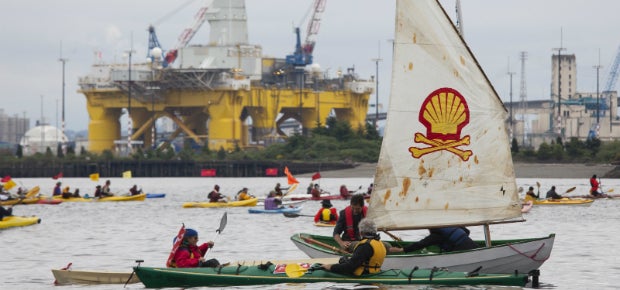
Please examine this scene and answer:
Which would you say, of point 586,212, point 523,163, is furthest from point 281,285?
point 523,163

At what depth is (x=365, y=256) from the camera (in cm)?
2944

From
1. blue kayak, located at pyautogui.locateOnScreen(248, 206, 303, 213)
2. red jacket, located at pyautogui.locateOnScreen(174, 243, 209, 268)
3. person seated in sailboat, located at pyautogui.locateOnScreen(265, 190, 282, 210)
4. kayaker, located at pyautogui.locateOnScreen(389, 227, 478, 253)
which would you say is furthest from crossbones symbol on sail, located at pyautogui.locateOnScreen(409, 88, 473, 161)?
person seated in sailboat, located at pyautogui.locateOnScreen(265, 190, 282, 210)

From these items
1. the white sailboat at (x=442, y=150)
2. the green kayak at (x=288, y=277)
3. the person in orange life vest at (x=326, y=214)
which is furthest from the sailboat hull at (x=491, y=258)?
the person in orange life vest at (x=326, y=214)

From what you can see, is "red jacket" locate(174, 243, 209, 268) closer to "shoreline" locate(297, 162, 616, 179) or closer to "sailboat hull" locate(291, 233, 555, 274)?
"sailboat hull" locate(291, 233, 555, 274)

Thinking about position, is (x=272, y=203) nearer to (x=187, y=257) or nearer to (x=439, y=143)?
(x=187, y=257)

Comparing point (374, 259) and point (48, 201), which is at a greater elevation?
point (374, 259)

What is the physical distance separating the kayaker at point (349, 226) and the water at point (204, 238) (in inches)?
50.8

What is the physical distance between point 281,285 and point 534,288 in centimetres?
642

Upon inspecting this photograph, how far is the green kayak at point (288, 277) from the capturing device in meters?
30.0

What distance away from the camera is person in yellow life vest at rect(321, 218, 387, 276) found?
28.8 meters

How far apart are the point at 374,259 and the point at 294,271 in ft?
8.50

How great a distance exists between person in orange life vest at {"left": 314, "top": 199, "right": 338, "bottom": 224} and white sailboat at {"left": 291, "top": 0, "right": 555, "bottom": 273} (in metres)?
14.3

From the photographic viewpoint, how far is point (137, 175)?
535 ft

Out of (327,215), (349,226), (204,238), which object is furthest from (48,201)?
(349,226)
